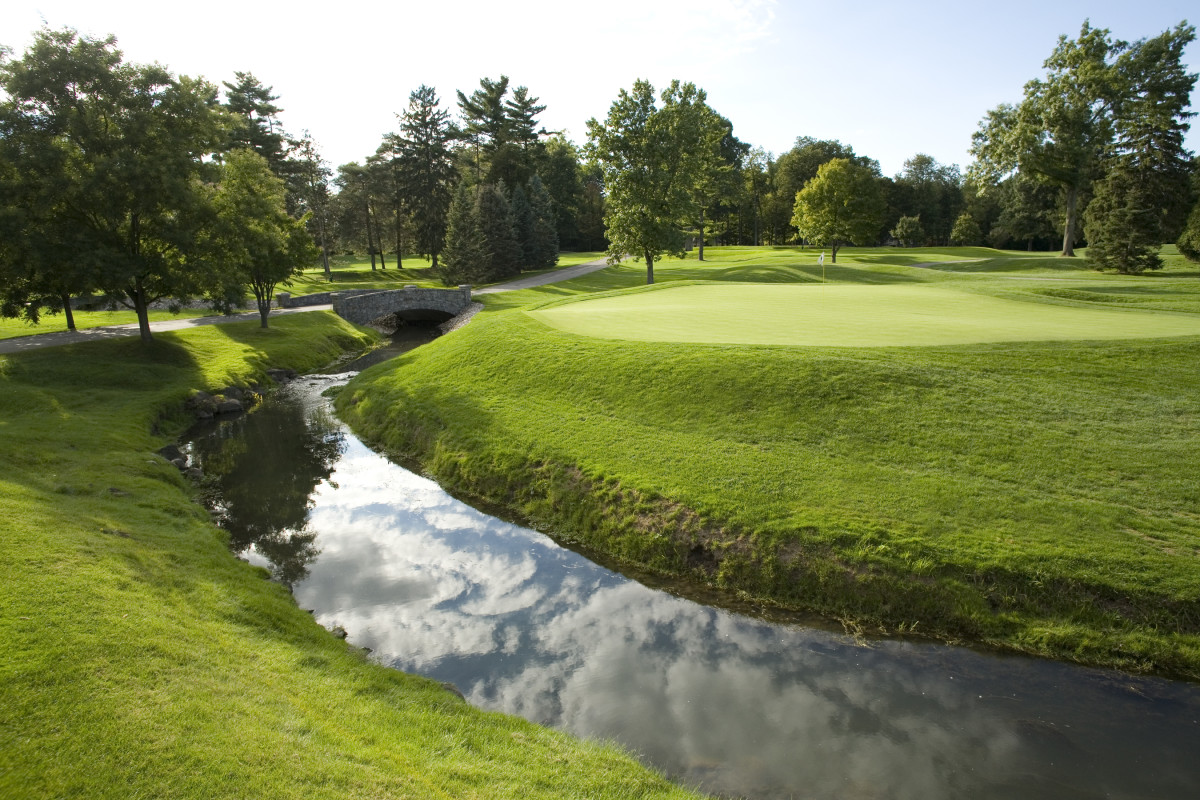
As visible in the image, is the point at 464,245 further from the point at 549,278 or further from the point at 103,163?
the point at 103,163

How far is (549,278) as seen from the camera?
2537 inches

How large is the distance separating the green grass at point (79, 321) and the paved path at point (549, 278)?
71.5 feet

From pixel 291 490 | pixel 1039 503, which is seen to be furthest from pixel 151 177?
pixel 1039 503

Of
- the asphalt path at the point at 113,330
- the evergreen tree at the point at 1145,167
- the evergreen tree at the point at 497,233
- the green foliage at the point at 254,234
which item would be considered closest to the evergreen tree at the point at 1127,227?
the evergreen tree at the point at 1145,167

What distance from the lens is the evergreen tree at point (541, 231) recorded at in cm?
7094

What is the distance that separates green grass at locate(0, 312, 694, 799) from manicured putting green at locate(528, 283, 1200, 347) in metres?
13.6

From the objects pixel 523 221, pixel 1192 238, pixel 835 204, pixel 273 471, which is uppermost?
pixel 523 221

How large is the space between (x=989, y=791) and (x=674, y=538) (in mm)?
6102

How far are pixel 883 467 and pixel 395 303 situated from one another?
38955 millimetres

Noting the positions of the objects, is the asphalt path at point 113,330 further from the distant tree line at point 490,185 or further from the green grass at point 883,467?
the green grass at point 883,467

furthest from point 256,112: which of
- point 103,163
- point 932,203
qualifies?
point 932,203

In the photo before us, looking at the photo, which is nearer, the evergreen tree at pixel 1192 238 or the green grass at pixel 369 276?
A: the evergreen tree at pixel 1192 238

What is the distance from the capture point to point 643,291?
35.7m

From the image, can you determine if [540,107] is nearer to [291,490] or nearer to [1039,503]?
[291,490]
